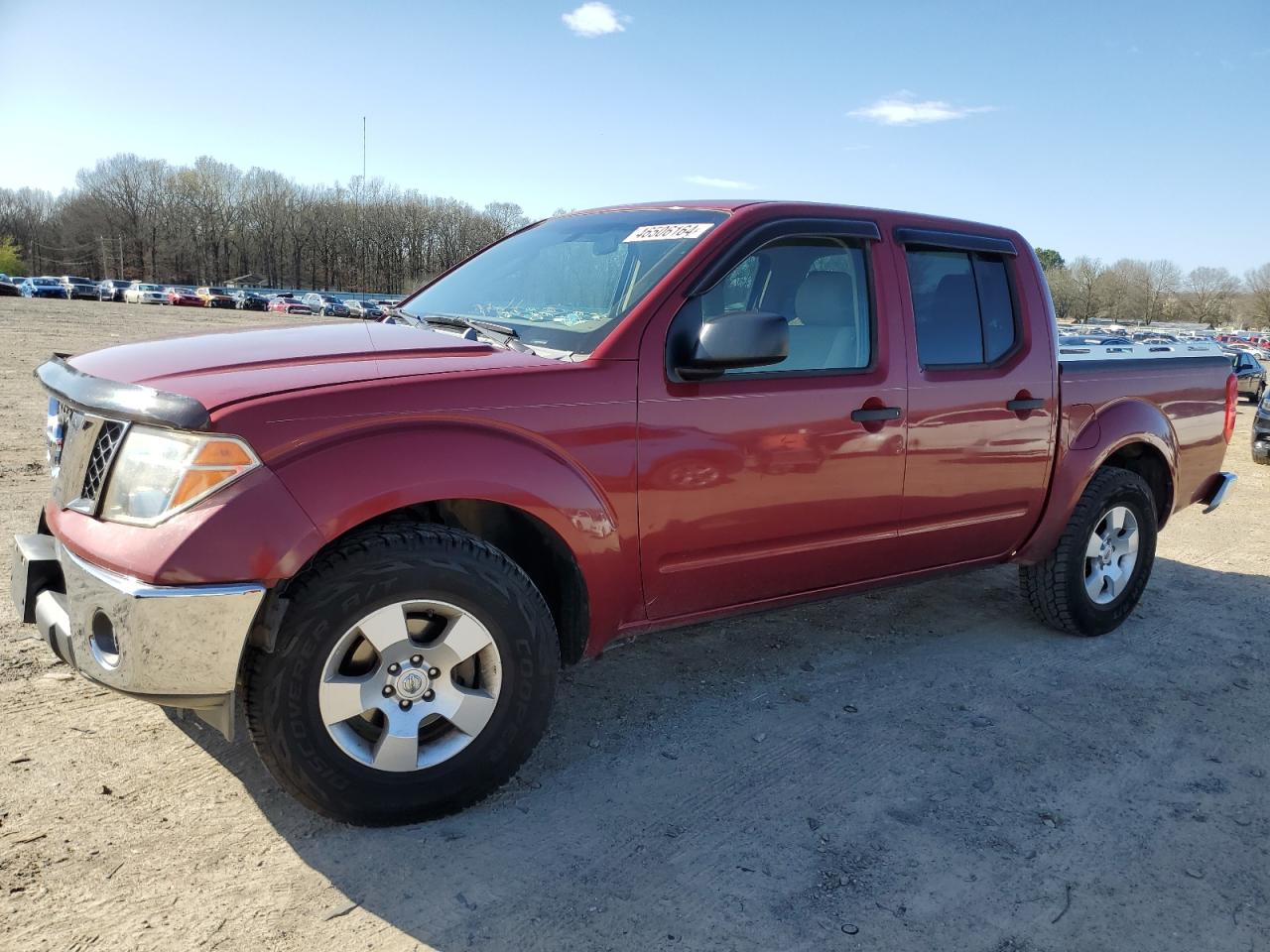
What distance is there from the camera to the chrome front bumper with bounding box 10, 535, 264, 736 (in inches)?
90.1

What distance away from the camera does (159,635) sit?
2.30m

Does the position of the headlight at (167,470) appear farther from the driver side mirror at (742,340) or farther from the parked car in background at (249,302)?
the parked car in background at (249,302)

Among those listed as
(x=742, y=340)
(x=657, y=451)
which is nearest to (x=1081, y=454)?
(x=742, y=340)

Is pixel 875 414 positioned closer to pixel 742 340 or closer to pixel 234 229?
pixel 742 340

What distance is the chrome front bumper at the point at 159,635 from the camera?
229 centimetres

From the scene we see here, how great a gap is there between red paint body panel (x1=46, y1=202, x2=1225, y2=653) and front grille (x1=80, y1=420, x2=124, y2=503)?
11cm

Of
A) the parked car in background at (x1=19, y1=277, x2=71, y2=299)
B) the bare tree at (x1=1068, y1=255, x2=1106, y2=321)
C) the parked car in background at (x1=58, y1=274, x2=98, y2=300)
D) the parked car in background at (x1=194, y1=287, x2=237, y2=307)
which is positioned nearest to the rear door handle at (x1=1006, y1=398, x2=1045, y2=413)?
the parked car in background at (x1=19, y1=277, x2=71, y2=299)

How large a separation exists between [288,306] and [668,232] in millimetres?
67681

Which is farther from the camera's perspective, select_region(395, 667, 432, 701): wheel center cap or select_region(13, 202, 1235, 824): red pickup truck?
select_region(395, 667, 432, 701): wheel center cap

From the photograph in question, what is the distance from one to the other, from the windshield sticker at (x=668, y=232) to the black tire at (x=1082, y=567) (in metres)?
2.39

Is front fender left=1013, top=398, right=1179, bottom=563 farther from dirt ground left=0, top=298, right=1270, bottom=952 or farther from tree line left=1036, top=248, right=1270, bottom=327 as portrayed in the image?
tree line left=1036, top=248, right=1270, bottom=327

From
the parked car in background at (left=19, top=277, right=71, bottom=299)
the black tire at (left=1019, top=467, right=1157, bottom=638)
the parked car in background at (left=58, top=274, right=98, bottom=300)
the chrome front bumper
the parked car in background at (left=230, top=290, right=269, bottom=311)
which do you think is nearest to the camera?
the chrome front bumper

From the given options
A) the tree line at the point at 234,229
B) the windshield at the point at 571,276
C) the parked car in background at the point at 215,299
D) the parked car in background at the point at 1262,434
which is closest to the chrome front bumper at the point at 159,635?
the windshield at the point at 571,276

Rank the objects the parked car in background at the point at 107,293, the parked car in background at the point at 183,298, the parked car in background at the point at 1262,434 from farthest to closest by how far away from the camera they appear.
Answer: the parked car in background at the point at 183,298
the parked car in background at the point at 107,293
the parked car in background at the point at 1262,434
